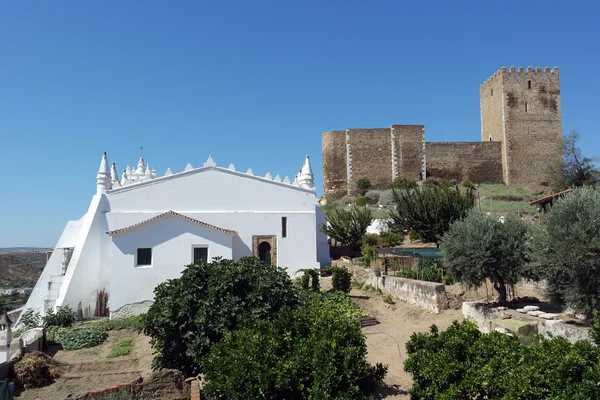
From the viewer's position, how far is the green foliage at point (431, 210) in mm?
21891

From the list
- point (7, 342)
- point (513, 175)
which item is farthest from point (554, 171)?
point (7, 342)


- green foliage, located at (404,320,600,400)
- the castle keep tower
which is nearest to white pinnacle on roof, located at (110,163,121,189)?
green foliage, located at (404,320,600,400)

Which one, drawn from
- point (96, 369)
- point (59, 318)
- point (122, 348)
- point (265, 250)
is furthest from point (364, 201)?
point (96, 369)

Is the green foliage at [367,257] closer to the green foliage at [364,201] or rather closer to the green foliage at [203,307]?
the green foliage at [203,307]

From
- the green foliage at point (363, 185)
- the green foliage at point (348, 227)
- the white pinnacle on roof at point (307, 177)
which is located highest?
the green foliage at point (363, 185)

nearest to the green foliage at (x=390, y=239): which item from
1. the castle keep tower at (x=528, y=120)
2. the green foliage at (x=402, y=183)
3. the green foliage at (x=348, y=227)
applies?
the green foliage at (x=348, y=227)

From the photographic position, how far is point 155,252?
18.3 metres

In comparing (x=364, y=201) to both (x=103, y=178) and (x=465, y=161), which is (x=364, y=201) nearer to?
(x=465, y=161)

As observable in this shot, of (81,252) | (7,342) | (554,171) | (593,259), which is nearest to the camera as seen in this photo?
(593,259)

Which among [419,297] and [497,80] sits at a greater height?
[497,80]

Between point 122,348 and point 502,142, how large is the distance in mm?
41925

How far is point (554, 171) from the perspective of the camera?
3884cm

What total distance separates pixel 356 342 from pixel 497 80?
4385 cm

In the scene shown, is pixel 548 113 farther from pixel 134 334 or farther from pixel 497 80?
pixel 134 334
